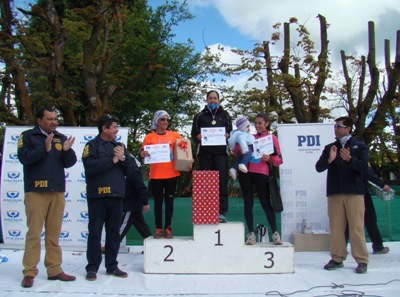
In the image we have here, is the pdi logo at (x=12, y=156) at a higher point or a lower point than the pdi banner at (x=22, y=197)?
higher

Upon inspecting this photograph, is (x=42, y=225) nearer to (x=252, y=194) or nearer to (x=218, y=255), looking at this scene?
(x=218, y=255)

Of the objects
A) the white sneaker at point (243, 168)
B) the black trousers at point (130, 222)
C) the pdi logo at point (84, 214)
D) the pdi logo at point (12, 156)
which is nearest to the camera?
the white sneaker at point (243, 168)

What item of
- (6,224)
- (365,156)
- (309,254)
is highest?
(365,156)

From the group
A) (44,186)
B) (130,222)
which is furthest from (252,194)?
(44,186)

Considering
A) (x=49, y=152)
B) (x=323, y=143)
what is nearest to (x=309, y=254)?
(x=323, y=143)

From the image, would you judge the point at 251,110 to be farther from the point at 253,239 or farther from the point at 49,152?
the point at 49,152

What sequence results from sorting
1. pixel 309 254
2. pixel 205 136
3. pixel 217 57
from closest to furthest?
pixel 205 136
pixel 309 254
pixel 217 57

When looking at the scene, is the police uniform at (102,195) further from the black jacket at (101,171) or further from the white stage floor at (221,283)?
the white stage floor at (221,283)

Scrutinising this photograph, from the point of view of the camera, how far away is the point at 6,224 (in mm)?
5902

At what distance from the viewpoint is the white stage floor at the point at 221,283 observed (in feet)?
12.1

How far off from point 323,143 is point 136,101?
1157cm

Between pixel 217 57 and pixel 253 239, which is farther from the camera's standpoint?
pixel 217 57

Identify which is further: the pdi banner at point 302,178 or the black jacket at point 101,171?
the pdi banner at point 302,178

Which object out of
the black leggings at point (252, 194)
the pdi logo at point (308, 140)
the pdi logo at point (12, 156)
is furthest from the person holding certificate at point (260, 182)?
the pdi logo at point (12, 156)
